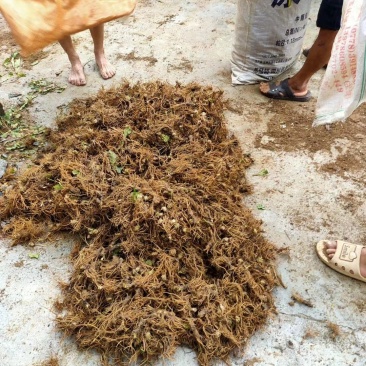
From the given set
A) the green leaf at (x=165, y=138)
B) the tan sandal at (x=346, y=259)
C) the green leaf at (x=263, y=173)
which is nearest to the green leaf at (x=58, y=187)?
the green leaf at (x=165, y=138)

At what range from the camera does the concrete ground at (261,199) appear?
1694 millimetres

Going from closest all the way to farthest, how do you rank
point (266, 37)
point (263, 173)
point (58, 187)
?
point (58, 187)
point (263, 173)
point (266, 37)

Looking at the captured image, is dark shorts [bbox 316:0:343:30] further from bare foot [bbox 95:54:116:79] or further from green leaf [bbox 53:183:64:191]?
green leaf [bbox 53:183:64:191]

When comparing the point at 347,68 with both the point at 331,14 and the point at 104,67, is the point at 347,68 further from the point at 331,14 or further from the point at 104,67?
the point at 104,67

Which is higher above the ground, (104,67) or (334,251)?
(104,67)

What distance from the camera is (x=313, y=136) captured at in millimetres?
2629

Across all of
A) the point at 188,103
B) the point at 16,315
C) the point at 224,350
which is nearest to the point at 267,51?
the point at 188,103

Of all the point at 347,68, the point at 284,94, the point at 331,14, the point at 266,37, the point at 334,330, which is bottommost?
the point at 334,330

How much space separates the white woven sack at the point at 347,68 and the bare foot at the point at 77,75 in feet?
6.37

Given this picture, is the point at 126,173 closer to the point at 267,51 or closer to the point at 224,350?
the point at 224,350

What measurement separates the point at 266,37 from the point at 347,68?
4.73 ft

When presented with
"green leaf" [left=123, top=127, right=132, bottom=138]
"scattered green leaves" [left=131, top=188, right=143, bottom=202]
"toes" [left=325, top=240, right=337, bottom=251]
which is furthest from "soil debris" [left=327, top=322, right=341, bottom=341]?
"green leaf" [left=123, top=127, right=132, bottom=138]

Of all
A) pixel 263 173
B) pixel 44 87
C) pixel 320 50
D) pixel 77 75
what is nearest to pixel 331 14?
pixel 320 50

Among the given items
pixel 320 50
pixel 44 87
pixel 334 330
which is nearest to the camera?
pixel 334 330
